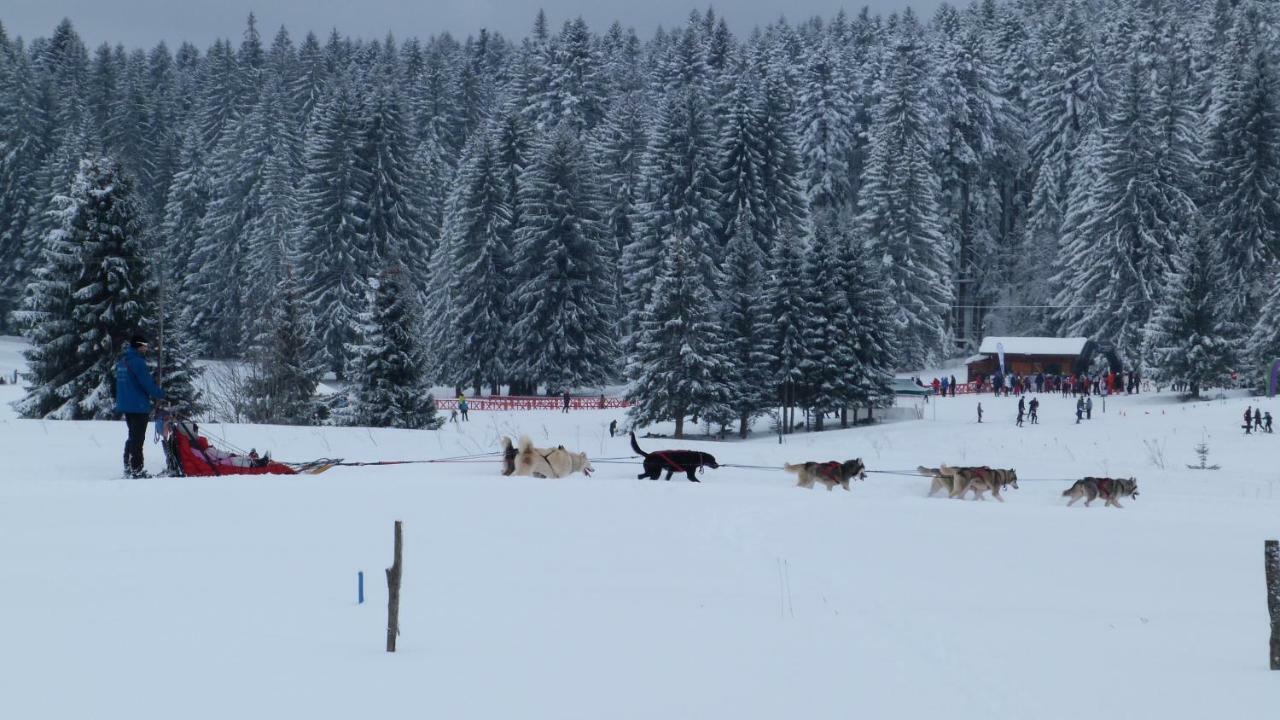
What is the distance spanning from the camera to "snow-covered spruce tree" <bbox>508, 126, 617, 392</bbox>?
55375 millimetres

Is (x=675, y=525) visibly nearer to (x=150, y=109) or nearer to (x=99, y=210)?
(x=99, y=210)

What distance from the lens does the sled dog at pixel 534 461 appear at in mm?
14062

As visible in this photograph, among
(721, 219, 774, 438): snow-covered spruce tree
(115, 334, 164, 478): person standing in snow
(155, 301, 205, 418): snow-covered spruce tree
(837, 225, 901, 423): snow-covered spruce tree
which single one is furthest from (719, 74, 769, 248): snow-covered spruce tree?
(115, 334, 164, 478): person standing in snow

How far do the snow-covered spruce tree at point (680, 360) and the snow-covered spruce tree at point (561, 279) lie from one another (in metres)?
12.5

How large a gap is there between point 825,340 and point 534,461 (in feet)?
105

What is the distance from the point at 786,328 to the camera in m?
44.7

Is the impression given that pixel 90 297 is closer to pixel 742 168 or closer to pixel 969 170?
pixel 742 168

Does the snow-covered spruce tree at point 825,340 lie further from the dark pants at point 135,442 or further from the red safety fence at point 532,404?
the dark pants at point 135,442

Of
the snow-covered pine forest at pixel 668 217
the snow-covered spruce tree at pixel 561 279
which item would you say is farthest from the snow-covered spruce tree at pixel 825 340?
the snow-covered spruce tree at pixel 561 279

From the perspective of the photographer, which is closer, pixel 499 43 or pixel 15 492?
pixel 15 492

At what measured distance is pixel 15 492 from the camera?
11.2 m

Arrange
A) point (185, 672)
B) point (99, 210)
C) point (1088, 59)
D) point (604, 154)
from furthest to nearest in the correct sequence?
point (1088, 59) < point (604, 154) < point (99, 210) < point (185, 672)

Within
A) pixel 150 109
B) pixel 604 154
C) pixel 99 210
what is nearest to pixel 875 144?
pixel 604 154

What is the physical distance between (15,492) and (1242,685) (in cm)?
1089
